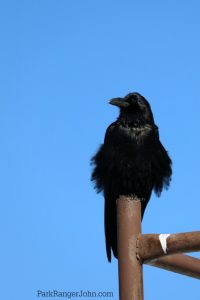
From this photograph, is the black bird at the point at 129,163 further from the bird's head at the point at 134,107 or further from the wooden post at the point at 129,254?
the wooden post at the point at 129,254

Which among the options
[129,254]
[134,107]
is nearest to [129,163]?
[134,107]

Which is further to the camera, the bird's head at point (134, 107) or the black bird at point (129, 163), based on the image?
the bird's head at point (134, 107)

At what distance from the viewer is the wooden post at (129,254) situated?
2787 mm

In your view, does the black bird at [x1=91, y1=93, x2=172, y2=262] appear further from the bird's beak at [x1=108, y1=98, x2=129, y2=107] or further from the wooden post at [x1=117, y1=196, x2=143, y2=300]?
the wooden post at [x1=117, y1=196, x2=143, y2=300]

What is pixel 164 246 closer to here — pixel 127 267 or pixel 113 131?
pixel 127 267

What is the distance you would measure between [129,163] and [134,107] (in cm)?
83

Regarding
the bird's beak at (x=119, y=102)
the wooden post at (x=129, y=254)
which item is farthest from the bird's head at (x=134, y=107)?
the wooden post at (x=129, y=254)

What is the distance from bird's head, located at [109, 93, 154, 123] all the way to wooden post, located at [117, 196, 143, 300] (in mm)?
3131

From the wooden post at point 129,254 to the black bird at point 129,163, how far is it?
2463 millimetres

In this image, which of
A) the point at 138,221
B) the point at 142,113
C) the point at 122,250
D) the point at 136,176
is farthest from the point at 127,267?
the point at 142,113

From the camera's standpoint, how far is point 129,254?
9.39ft

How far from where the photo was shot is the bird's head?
242 inches

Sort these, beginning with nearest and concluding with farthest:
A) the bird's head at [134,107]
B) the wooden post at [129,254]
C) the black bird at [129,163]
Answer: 1. the wooden post at [129,254]
2. the black bird at [129,163]
3. the bird's head at [134,107]

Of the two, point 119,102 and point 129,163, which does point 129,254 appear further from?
point 119,102
